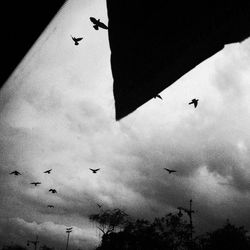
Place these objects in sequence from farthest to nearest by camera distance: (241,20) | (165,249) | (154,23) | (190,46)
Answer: (165,249) < (154,23) < (190,46) < (241,20)

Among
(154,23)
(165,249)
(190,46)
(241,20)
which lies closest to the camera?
(241,20)

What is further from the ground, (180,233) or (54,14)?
(180,233)

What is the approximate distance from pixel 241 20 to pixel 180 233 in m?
47.6

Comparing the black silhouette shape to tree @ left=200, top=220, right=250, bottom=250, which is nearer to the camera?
→ the black silhouette shape

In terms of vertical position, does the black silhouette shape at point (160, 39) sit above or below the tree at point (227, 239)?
below

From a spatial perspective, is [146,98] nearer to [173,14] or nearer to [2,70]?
[173,14]

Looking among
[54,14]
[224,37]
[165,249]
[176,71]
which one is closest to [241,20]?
[224,37]

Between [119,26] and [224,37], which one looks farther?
[119,26]

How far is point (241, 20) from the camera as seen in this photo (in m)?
0.90

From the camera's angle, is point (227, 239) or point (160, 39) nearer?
point (160, 39)

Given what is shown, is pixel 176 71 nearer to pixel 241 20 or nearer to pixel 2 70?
pixel 241 20

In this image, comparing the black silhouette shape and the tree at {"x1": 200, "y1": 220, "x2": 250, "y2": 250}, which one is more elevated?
the tree at {"x1": 200, "y1": 220, "x2": 250, "y2": 250}

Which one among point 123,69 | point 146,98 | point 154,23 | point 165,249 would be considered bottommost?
point 146,98

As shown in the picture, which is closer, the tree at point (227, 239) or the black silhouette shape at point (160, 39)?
the black silhouette shape at point (160, 39)
